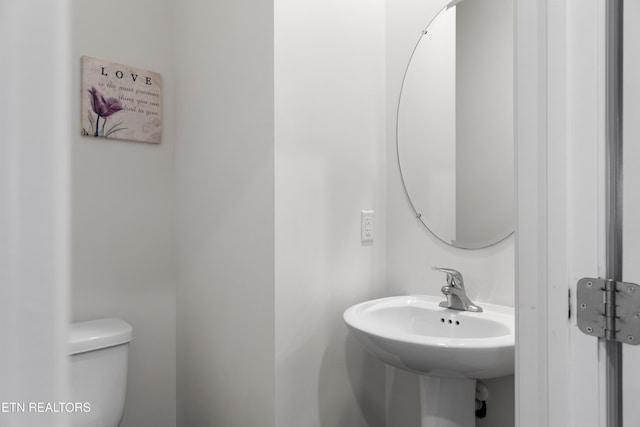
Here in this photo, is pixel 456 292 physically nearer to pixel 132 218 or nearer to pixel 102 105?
pixel 132 218

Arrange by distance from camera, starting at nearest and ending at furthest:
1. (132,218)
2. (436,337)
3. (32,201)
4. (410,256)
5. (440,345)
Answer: (32,201), (440,345), (436,337), (410,256), (132,218)

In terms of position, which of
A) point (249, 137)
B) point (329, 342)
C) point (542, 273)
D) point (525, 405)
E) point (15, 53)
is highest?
point (249, 137)

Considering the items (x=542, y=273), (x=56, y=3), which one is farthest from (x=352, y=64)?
(x=56, y=3)

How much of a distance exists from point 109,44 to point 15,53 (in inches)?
64.9

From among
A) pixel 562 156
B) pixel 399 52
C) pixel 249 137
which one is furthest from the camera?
pixel 399 52

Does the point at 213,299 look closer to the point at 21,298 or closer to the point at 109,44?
the point at 109,44

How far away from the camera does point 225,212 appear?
147 centimetres

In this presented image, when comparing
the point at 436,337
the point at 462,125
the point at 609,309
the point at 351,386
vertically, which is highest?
the point at 462,125

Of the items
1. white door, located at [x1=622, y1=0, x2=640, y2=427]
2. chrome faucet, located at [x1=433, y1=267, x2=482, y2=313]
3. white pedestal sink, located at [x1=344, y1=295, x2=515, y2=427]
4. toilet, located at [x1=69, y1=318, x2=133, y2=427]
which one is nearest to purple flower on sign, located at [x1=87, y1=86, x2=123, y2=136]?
toilet, located at [x1=69, y1=318, x2=133, y2=427]

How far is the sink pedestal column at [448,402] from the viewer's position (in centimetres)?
120

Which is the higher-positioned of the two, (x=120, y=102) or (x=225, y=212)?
(x=120, y=102)

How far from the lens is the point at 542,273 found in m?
0.68

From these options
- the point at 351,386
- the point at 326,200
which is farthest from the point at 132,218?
the point at 351,386

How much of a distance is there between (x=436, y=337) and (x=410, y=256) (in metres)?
0.42
